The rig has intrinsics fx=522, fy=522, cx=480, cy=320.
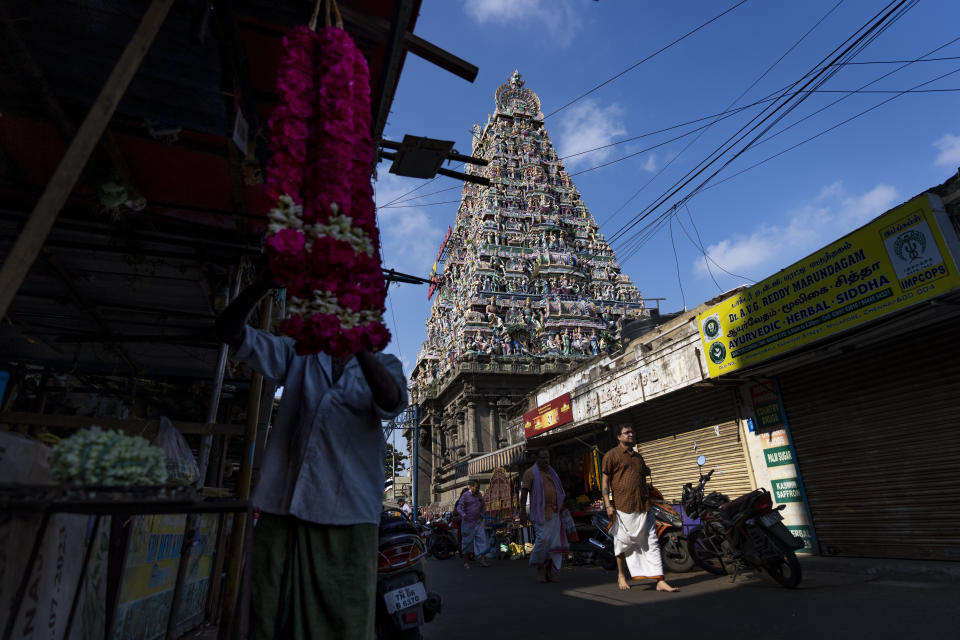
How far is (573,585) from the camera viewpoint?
6.86 metres

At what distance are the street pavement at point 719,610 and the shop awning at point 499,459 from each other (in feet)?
32.5

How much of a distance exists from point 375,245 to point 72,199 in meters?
3.09

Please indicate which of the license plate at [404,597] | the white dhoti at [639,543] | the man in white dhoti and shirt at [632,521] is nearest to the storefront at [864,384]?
the man in white dhoti and shirt at [632,521]

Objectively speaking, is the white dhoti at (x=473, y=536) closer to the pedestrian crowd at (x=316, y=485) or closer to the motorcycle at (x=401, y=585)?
the motorcycle at (x=401, y=585)

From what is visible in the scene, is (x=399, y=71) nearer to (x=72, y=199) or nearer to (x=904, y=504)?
(x=72, y=199)

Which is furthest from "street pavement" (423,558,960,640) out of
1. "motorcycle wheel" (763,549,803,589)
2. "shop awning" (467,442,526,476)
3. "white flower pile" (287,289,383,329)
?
"shop awning" (467,442,526,476)

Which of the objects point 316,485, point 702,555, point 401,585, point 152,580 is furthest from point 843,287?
point 152,580

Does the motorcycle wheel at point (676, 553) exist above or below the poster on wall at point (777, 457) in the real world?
below

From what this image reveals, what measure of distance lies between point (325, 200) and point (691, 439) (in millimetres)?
9469

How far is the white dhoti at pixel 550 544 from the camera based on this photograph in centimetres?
739

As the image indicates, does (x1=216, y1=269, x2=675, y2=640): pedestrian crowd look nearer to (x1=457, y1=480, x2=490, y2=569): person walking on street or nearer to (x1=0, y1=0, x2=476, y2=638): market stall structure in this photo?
(x1=0, y1=0, x2=476, y2=638): market stall structure

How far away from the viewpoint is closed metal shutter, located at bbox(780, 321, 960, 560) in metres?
6.02

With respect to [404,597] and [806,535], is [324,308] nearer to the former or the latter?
[404,597]

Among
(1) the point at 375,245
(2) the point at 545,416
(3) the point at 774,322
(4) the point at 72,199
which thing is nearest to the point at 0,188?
(4) the point at 72,199
